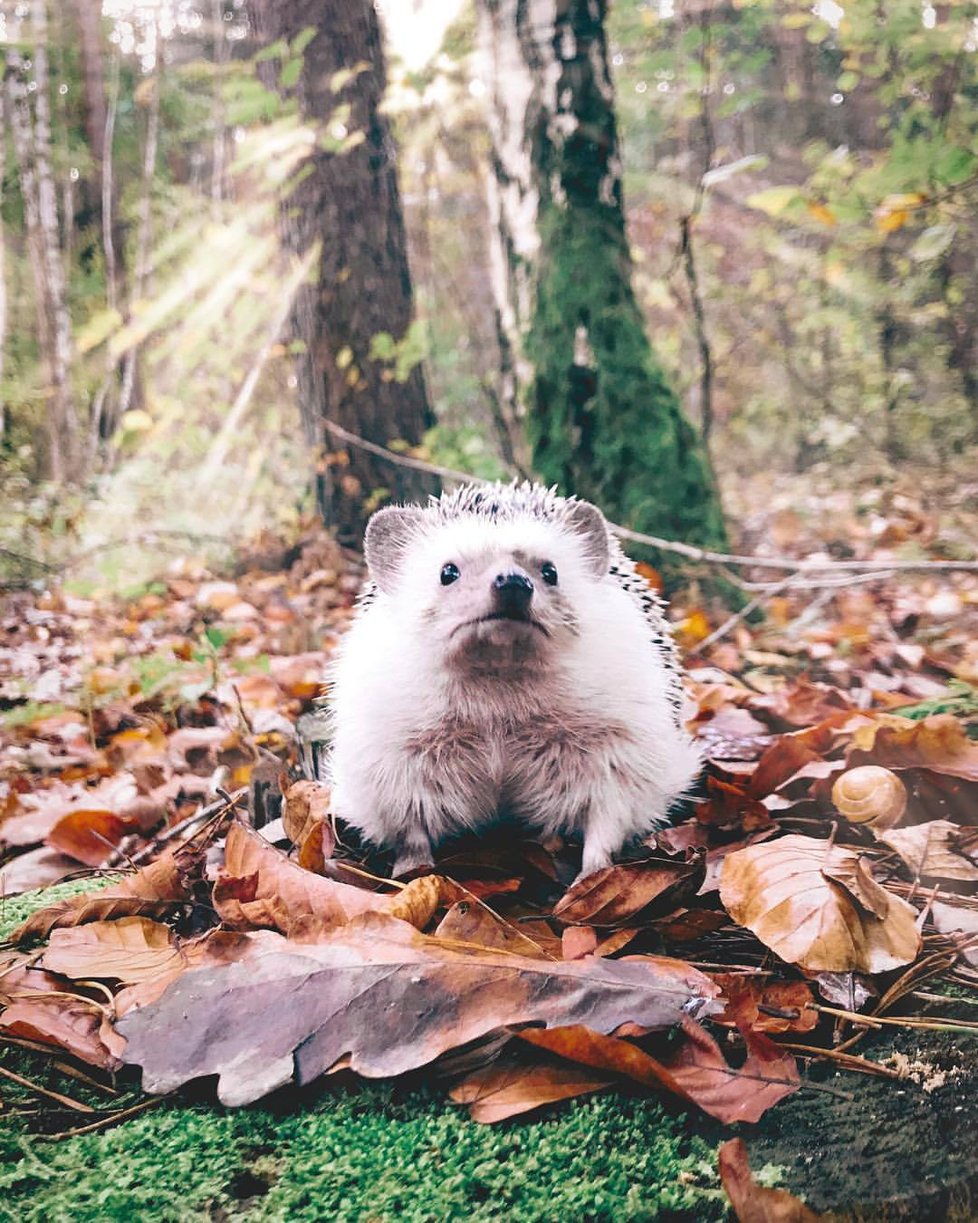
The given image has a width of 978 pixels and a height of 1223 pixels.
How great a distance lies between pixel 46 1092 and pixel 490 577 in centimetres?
112

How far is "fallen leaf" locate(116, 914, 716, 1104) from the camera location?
1.24 m

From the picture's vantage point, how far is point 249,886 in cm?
173

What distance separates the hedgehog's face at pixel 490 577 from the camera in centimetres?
189

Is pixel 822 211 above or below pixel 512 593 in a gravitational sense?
above

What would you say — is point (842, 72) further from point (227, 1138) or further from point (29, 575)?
point (227, 1138)

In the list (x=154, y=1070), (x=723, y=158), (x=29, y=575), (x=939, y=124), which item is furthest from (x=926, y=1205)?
(x=723, y=158)

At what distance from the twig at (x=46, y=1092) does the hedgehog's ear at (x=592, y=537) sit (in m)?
1.45

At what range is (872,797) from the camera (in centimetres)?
192

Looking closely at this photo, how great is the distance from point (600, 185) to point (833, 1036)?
3622 mm

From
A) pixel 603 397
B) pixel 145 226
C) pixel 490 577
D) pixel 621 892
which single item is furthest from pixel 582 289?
pixel 621 892

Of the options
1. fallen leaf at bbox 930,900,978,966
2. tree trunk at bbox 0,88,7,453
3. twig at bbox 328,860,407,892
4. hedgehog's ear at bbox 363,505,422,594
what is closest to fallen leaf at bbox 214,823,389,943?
twig at bbox 328,860,407,892

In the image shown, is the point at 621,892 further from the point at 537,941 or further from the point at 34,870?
the point at 34,870

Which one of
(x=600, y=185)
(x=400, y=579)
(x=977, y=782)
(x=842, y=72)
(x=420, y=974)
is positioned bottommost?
(x=977, y=782)

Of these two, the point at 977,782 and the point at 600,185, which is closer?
the point at 977,782
